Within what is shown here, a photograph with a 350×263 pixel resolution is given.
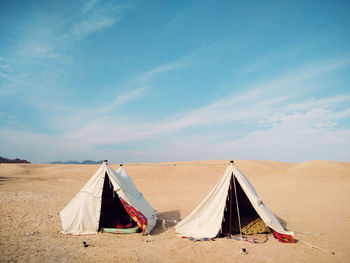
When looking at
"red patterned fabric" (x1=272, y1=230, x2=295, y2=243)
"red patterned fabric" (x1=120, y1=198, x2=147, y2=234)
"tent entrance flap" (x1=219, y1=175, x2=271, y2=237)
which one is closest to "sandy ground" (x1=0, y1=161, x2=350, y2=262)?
"red patterned fabric" (x1=272, y1=230, x2=295, y2=243)

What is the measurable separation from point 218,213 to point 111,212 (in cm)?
497

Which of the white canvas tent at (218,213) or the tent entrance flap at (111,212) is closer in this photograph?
the white canvas tent at (218,213)

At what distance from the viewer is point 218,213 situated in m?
7.79

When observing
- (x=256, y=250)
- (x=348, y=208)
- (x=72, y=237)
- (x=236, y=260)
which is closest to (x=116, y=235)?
(x=72, y=237)

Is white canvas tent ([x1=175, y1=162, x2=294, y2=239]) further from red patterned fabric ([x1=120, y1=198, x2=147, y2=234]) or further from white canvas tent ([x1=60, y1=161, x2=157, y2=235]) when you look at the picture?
white canvas tent ([x1=60, y1=161, x2=157, y2=235])

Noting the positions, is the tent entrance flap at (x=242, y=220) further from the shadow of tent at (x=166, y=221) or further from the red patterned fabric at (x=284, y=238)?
the shadow of tent at (x=166, y=221)

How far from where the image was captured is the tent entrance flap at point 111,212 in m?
8.60

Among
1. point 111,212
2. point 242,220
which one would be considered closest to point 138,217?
point 111,212

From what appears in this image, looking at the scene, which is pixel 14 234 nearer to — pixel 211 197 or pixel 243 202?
pixel 211 197

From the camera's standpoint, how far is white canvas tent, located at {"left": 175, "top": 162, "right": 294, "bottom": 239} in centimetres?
756

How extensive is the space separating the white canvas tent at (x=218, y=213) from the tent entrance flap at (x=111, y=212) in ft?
7.96

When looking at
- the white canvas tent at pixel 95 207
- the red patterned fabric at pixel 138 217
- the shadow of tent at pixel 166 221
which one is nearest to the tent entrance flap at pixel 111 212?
the white canvas tent at pixel 95 207

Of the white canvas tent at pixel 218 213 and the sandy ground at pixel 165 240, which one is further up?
the white canvas tent at pixel 218 213

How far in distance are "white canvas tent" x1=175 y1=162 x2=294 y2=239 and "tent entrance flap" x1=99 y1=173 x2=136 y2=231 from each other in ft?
7.96
